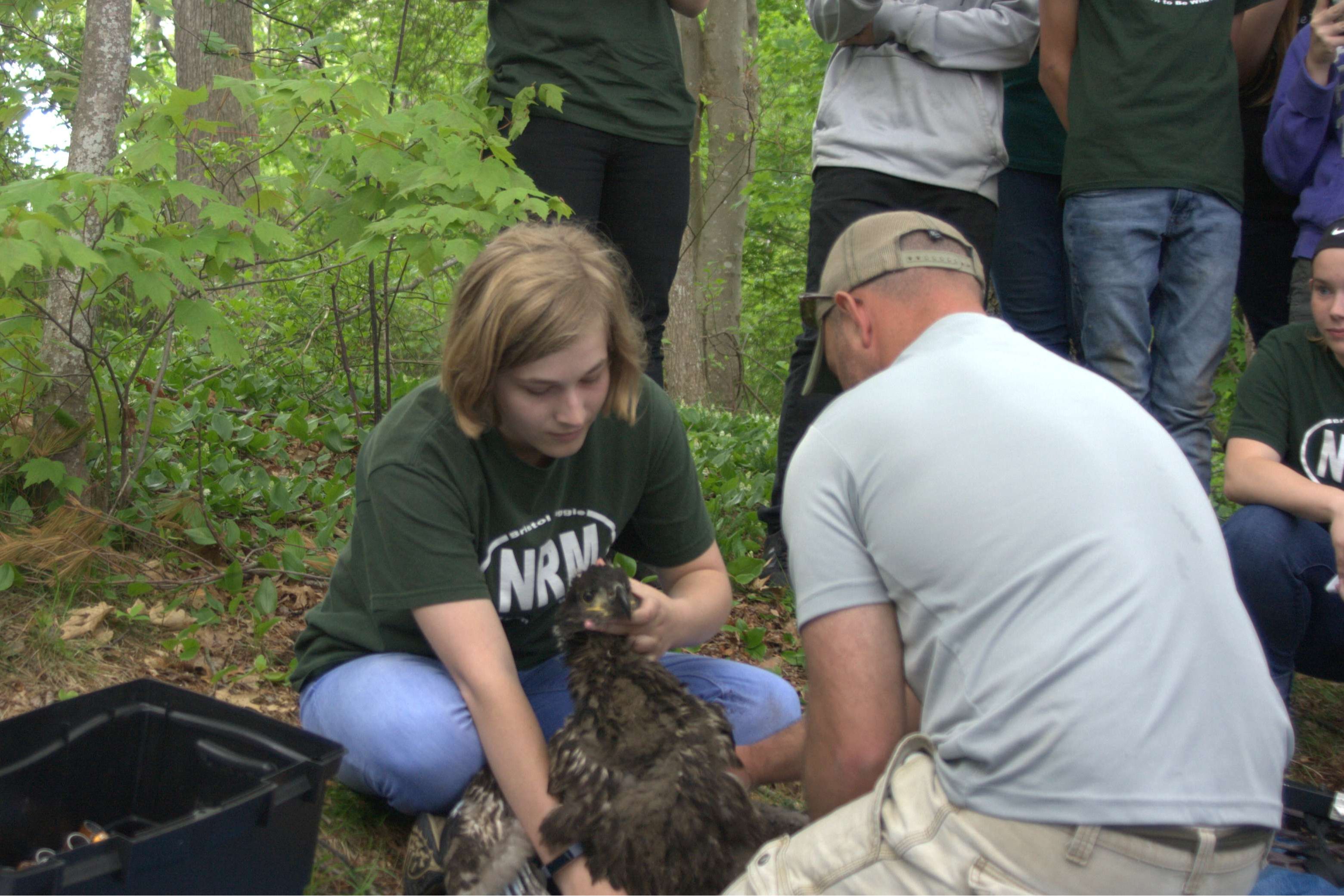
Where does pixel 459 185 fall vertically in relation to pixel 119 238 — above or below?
above

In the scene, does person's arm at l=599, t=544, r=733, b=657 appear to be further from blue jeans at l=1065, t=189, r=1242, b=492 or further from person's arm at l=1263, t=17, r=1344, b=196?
person's arm at l=1263, t=17, r=1344, b=196

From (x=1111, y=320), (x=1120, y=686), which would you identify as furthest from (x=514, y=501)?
(x=1111, y=320)

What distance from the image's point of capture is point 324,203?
4.58 m

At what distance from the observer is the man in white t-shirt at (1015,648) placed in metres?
2.03

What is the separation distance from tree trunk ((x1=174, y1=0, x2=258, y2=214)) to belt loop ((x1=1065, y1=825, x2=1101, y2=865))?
11.9 feet

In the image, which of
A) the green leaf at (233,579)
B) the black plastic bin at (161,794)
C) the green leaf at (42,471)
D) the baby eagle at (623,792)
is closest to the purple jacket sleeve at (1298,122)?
the baby eagle at (623,792)

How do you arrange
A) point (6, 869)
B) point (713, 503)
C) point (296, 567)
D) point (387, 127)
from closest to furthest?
point (6, 869) < point (387, 127) < point (296, 567) < point (713, 503)

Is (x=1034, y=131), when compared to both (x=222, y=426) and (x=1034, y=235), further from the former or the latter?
(x=222, y=426)

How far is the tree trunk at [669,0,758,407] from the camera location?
40.5 ft

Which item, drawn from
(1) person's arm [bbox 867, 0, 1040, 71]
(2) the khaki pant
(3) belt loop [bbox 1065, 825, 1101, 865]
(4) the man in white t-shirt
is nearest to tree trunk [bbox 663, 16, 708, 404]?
(1) person's arm [bbox 867, 0, 1040, 71]

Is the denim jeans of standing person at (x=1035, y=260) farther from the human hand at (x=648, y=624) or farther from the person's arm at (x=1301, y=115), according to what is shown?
the human hand at (x=648, y=624)

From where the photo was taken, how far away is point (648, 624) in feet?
9.89

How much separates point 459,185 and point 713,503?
251 centimetres

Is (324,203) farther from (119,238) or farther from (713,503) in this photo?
(713,503)
